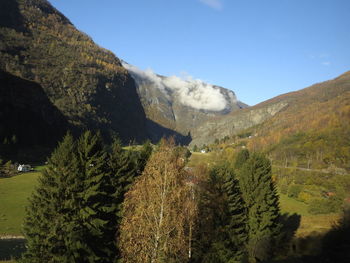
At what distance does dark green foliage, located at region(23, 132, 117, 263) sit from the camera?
68.1 ft

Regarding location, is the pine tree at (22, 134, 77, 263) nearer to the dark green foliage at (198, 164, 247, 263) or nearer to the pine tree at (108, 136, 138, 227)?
the pine tree at (108, 136, 138, 227)

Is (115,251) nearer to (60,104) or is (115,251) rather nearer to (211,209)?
(211,209)

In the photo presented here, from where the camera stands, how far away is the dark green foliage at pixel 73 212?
818 inches

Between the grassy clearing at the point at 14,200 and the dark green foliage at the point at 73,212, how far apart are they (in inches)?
737

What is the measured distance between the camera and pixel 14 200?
174ft

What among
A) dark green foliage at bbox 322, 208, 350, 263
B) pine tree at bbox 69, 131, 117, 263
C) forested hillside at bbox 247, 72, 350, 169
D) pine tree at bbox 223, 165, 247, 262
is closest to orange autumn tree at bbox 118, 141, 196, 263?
pine tree at bbox 69, 131, 117, 263

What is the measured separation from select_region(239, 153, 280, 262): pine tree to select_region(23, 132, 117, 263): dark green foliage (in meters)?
18.4

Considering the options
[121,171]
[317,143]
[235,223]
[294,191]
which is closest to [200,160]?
[317,143]

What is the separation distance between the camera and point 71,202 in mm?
21734

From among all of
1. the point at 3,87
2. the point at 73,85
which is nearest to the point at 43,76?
the point at 73,85

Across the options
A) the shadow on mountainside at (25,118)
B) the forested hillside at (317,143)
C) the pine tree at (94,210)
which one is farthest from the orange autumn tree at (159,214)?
the forested hillside at (317,143)

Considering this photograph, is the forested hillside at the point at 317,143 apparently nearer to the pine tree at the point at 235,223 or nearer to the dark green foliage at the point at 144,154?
the pine tree at the point at 235,223

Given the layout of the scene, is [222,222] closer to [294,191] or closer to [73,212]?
[73,212]

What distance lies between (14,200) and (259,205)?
1752 inches
